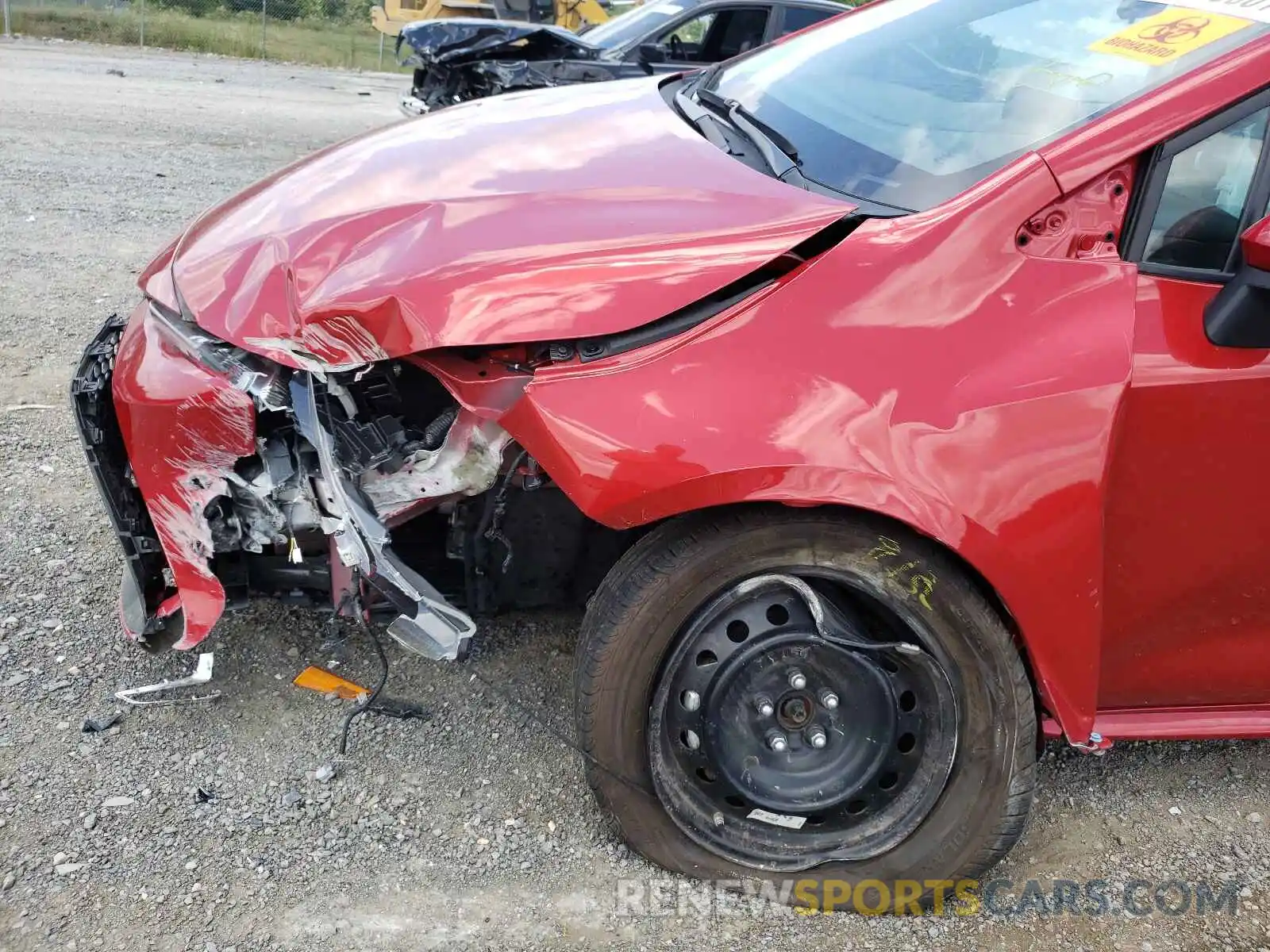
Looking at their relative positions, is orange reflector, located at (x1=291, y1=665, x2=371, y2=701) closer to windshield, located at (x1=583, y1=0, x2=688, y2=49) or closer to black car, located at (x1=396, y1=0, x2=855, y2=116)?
black car, located at (x1=396, y1=0, x2=855, y2=116)

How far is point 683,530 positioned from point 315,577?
95 cm

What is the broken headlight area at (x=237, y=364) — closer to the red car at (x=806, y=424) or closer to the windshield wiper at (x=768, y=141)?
the red car at (x=806, y=424)

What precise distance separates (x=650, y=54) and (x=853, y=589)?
639 cm

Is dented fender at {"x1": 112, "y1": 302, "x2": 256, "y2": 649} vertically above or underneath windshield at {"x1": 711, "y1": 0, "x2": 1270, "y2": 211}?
underneath

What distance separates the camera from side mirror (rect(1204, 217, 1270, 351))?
1933 mm

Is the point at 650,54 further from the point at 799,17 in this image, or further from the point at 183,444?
the point at 183,444

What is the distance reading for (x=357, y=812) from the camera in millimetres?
→ 2449

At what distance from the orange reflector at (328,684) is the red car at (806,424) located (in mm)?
368

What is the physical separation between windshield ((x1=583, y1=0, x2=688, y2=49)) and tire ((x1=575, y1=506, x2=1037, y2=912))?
21.4 ft

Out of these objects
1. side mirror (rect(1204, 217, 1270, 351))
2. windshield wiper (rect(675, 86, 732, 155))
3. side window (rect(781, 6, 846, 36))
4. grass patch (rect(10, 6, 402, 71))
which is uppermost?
side mirror (rect(1204, 217, 1270, 351))

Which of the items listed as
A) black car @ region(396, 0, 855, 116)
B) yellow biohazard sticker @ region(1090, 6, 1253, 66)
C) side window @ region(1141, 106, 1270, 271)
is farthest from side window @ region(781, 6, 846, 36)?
side window @ region(1141, 106, 1270, 271)

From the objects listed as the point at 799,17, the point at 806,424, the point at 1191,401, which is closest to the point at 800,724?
the point at 806,424

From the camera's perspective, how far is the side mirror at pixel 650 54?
7.54 m

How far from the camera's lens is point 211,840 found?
2334 mm
